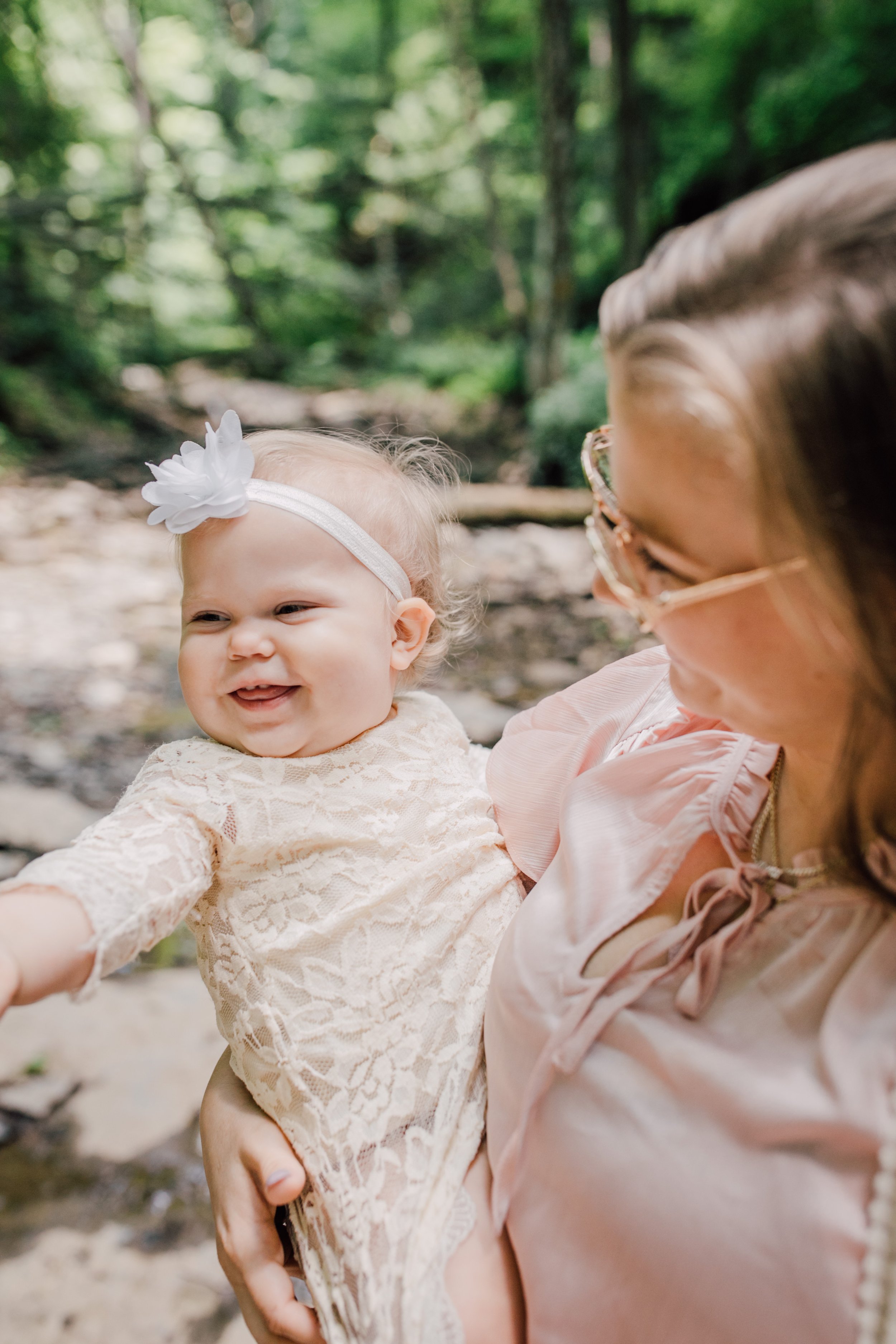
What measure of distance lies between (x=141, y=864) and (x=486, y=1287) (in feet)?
2.21

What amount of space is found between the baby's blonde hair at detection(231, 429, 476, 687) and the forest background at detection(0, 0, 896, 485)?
4.67 meters

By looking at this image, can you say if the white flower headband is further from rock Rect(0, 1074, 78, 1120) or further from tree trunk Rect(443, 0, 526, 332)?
tree trunk Rect(443, 0, 526, 332)

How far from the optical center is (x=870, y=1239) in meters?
0.78

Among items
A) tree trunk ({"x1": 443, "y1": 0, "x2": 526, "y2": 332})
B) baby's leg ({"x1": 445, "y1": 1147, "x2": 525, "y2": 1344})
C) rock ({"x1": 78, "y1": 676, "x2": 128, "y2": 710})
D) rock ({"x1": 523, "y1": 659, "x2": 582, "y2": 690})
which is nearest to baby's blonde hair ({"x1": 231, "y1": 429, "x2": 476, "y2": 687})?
baby's leg ({"x1": 445, "y1": 1147, "x2": 525, "y2": 1344})

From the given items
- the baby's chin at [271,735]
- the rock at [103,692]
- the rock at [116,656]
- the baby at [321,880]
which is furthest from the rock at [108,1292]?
the rock at [116,656]

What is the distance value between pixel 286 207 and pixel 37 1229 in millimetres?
14094

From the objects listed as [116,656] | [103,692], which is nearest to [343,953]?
[103,692]

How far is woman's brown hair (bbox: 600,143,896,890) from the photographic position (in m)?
0.71

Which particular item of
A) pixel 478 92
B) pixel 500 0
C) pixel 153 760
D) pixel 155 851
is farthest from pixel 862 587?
pixel 500 0

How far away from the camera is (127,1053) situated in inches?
96.5

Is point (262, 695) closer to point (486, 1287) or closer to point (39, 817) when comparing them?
point (486, 1287)

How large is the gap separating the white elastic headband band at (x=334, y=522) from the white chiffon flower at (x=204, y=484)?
0.03 m

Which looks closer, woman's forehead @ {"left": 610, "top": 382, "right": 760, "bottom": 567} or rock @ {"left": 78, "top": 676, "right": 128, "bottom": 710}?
woman's forehead @ {"left": 610, "top": 382, "right": 760, "bottom": 567}

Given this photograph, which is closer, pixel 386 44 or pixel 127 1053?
pixel 127 1053
